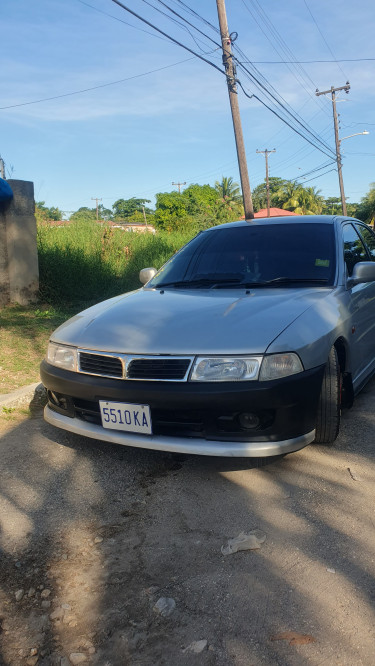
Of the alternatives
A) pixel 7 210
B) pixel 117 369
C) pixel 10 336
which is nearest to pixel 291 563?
pixel 117 369

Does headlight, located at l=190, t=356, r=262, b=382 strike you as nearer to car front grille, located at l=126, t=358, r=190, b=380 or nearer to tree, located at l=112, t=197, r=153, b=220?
car front grille, located at l=126, t=358, r=190, b=380

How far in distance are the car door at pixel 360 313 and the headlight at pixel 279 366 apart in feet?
3.37

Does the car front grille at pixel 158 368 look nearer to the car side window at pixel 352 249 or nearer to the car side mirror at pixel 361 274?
the car side mirror at pixel 361 274

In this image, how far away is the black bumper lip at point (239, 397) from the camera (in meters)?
2.72

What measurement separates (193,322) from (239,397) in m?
0.56

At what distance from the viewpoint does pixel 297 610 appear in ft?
6.41

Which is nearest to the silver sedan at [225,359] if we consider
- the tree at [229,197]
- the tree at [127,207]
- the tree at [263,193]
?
the tree at [229,197]

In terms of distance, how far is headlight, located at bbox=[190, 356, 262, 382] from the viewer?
9.06ft

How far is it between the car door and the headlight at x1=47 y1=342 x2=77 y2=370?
6.19 ft

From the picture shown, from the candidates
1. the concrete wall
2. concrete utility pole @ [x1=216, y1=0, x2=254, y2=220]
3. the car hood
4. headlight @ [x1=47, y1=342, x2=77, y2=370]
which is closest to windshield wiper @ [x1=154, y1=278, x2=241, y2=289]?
the car hood

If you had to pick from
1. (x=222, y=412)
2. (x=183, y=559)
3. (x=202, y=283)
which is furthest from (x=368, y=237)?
(x=183, y=559)

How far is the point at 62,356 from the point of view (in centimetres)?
328

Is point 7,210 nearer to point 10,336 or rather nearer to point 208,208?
point 10,336

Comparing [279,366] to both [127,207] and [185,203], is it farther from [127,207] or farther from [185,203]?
[127,207]
